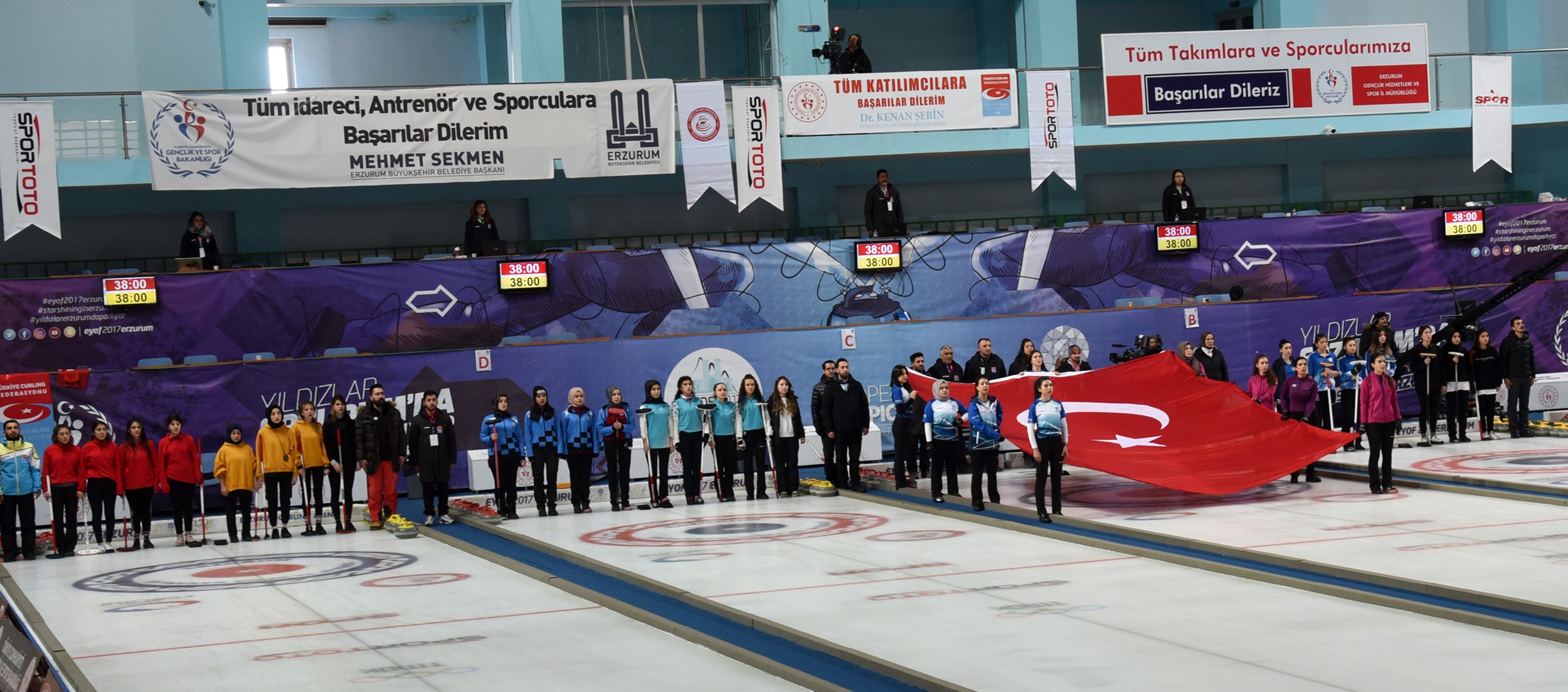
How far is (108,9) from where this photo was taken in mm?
27656

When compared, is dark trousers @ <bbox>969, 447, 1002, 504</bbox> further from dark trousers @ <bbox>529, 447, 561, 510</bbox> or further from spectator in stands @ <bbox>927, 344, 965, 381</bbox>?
dark trousers @ <bbox>529, 447, 561, 510</bbox>

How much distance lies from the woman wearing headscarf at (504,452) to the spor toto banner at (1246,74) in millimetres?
13640

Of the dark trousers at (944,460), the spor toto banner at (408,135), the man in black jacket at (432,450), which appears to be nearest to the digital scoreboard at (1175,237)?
the spor toto banner at (408,135)

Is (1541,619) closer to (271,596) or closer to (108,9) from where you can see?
(271,596)

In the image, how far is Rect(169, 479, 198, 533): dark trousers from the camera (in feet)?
58.5

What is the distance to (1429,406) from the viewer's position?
22.6 m

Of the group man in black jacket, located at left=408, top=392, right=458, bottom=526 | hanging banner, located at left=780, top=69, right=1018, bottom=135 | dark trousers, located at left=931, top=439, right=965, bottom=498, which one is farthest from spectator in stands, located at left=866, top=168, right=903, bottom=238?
man in black jacket, located at left=408, top=392, right=458, bottom=526

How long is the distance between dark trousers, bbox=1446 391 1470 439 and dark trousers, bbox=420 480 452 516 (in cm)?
1492

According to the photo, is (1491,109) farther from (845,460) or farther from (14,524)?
(14,524)

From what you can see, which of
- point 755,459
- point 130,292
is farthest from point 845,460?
point 130,292

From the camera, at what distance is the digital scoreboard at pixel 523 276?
77.4 ft

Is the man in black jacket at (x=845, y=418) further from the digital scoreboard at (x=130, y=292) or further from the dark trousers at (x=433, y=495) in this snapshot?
the digital scoreboard at (x=130, y=292)

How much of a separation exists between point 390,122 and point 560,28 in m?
5.26

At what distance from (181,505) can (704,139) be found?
10.8 meters
